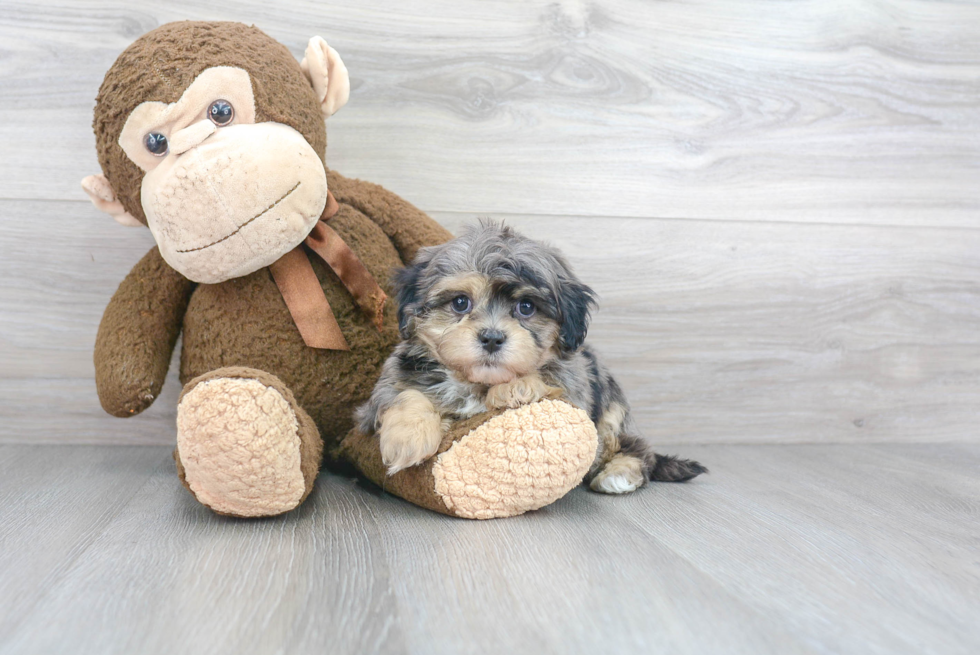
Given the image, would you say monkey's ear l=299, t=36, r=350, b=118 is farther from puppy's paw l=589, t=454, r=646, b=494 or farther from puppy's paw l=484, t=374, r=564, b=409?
puppy's paw l=589, t=454, r=646, b=494

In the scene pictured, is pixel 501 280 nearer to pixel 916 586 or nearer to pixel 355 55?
pixel 916 586

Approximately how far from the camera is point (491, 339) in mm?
1387

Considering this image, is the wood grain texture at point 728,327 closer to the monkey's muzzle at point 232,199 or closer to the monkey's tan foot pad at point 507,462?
the monkey's muzzle at point 232,199

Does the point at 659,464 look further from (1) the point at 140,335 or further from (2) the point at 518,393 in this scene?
(1) the point at 140,335

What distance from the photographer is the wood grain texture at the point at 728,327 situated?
6.84 ft

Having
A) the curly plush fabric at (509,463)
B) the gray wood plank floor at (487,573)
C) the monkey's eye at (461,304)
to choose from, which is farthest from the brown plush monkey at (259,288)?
the monkey's eye at (461,304)

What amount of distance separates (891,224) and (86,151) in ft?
8.41

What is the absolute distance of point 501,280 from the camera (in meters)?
1.43

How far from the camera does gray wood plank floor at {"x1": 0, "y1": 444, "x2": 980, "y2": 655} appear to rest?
3.21ft

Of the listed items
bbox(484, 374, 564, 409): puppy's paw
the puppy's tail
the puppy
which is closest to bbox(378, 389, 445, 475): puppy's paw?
the puppy

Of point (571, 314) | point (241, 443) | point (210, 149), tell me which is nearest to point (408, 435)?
point (241, 443)

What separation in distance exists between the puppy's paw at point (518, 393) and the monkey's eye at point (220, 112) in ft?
2.69

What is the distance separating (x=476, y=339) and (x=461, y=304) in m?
0.11

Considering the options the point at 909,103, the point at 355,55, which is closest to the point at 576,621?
the point at 355,55
